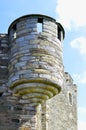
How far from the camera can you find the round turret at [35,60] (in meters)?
8.90

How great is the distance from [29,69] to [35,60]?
0.88ft

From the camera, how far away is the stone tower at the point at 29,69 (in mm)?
8938

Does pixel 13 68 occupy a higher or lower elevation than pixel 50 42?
lower

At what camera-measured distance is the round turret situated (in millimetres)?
8898

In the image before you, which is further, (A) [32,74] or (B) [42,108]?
(B) [42,108]

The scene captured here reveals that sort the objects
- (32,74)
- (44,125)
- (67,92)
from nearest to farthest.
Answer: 1. (32,74)
2. (44,125)
3. (67,92)

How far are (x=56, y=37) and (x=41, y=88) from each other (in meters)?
1.49

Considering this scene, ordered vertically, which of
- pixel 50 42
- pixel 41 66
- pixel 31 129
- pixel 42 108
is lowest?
pixel 31 129

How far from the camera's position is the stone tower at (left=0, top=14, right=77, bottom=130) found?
8938mm

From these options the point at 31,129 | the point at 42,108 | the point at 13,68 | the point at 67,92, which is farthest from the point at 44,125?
the point at 67,92

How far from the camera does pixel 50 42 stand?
9352 millimetres

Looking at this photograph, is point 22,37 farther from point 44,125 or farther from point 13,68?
point 44,125

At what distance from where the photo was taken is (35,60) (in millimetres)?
8992

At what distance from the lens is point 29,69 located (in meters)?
8.92
